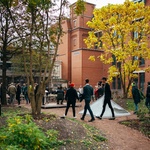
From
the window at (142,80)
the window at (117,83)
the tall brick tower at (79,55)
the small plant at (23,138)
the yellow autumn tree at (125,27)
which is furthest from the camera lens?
the tall brick tower at (79,55)

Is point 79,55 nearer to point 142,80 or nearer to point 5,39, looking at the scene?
point 142,80

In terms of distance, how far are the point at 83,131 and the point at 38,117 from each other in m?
1.70

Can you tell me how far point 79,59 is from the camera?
1510 inches

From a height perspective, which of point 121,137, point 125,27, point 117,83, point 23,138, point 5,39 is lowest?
point 121,137

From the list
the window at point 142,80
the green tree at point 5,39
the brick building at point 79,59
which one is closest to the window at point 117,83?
the brick building at point 79,59

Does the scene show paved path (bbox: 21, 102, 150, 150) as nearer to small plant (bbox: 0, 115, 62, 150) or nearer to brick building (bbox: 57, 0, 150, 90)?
small plant (bbox: 0, 115, 62, 150)

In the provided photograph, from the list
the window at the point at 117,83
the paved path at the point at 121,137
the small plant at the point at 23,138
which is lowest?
the paved path at the point at 121,137

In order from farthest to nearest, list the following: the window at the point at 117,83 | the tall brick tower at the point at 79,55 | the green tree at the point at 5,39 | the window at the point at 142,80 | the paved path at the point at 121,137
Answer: the tall brick tower at the point at 79,55, the window at the point at 117,83, the window at the point at 142,80, the green tree at the point at 5,39, the paved path at the point at 121,137

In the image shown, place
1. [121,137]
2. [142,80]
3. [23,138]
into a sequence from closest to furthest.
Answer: [23,138] → [121,137] → [142,80]

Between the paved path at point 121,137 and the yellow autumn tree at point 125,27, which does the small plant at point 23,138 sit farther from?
the yellow autumn tree at point 125,27

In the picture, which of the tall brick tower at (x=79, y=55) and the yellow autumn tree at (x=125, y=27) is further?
the tall brick tower at (x=79, y=55)

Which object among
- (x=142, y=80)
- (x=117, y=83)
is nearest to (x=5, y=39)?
(x=142, y=80)

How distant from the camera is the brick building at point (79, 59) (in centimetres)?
3809

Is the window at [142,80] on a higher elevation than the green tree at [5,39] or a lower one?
lower
